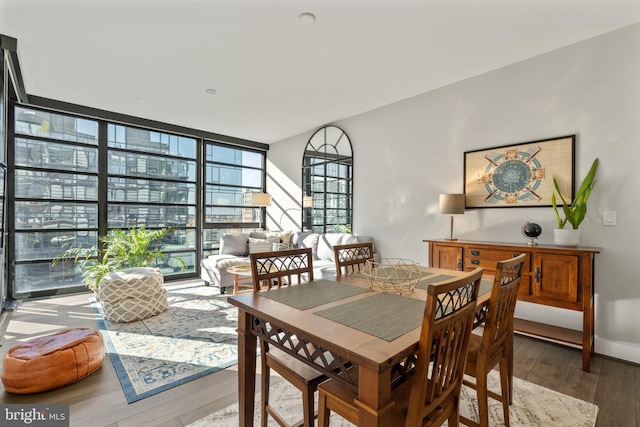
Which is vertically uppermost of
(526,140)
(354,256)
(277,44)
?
(277,44)

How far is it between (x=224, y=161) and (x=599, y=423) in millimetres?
6023

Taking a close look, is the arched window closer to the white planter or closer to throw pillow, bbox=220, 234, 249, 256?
throw pillow, bbox=220, 234, 249, 256

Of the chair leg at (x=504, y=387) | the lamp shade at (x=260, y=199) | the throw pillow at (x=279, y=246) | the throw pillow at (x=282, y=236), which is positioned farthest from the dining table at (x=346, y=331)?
the lamp shade at (x=260, y=199)

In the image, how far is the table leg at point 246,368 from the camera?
1.51m

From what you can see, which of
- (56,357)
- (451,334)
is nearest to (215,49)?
(56,357)

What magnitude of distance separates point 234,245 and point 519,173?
13.9 ft

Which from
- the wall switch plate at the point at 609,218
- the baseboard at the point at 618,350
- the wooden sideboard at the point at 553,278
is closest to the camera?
the wooden sideboard at the point at 553,278

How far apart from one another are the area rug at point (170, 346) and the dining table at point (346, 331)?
3.41 feet

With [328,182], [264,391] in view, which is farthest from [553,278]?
[328,182]

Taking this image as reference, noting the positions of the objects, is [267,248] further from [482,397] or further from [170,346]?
[482,397]

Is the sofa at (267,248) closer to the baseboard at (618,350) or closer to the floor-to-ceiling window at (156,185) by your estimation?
the floor-to-ceiling window at (156,185)

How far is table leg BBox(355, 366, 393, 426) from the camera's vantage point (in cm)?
93

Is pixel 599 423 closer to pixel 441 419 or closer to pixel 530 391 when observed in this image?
pixel 530 391

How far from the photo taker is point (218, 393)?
208cm
